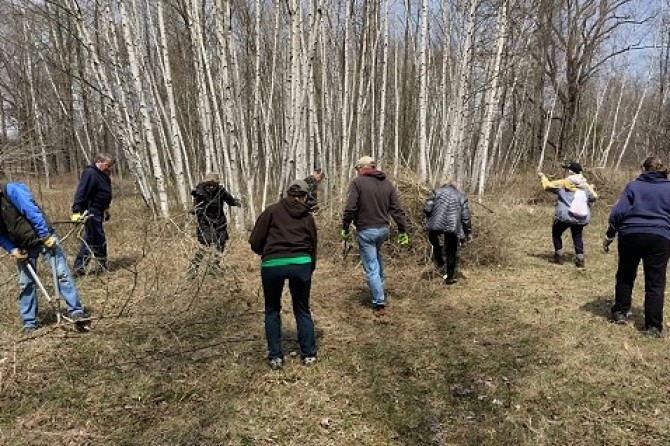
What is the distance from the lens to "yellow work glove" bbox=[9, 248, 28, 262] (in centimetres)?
450

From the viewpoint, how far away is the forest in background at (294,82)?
26.2 feet

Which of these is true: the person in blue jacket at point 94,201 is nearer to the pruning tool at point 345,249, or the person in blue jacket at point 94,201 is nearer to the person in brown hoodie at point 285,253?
the pruning tool at point 345,249

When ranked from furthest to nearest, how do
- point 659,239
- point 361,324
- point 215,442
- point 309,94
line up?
point 309,94, point 361,324, point 659,239, point 215,442

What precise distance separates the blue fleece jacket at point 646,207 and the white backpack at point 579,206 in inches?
82.3

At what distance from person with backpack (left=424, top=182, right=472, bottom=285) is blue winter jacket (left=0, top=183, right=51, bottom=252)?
15.4 feet

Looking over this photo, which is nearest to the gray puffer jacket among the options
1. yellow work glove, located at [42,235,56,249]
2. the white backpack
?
the white backpack

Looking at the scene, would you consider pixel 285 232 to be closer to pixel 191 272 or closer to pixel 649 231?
pixel 191 272

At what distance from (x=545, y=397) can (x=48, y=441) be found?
372 centimetres

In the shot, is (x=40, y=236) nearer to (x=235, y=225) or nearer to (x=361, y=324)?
(x=361, y=324)

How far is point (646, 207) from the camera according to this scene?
4566 mm

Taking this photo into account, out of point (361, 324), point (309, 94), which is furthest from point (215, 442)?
point (309, 94)

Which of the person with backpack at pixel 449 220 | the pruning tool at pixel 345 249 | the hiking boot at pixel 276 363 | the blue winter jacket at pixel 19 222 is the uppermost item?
the blue winter jacket at pixel 19 222

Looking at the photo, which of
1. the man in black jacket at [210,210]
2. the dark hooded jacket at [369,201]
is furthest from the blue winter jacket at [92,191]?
the dark hooded jacket at [369,201]

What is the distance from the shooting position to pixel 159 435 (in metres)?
3.27
